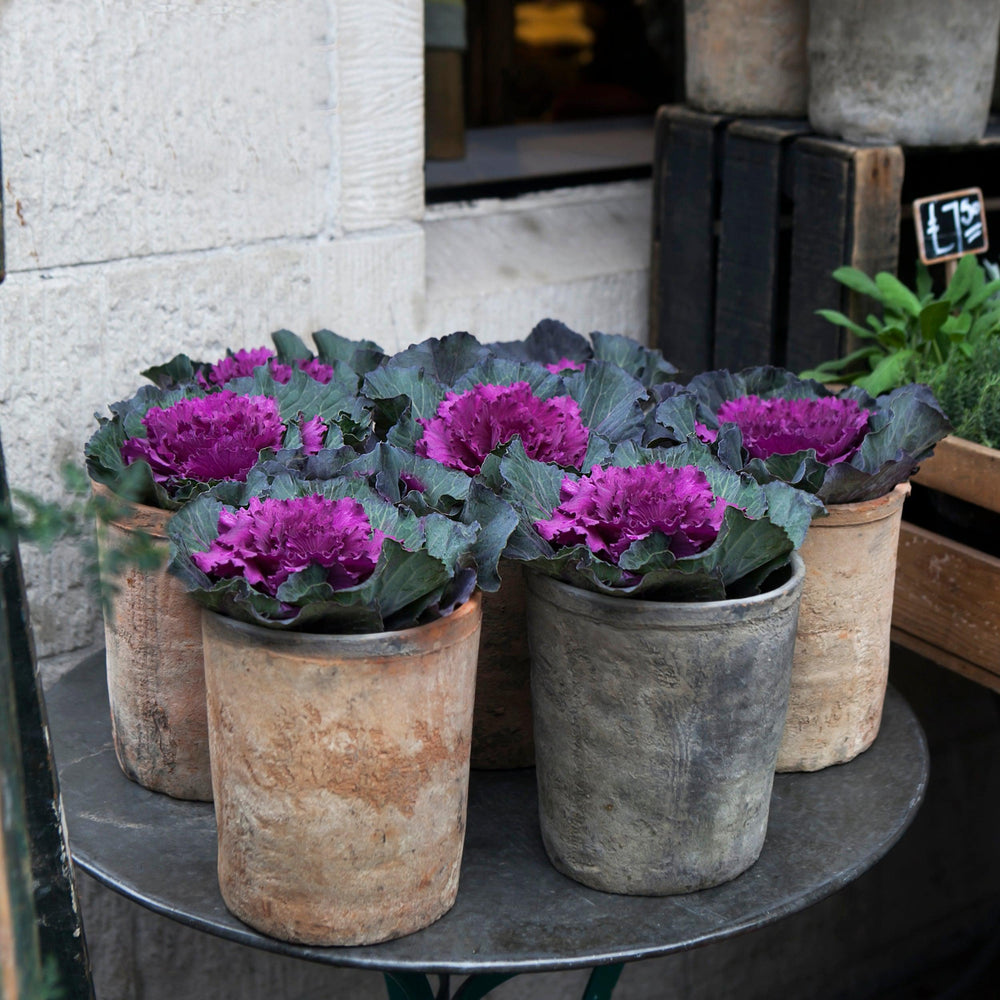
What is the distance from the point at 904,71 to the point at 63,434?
1426mm

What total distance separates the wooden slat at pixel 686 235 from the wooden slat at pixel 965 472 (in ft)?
1.81

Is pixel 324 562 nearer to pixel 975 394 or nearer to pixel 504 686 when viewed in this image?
pixel 504 686

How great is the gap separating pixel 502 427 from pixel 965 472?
0.78 metres

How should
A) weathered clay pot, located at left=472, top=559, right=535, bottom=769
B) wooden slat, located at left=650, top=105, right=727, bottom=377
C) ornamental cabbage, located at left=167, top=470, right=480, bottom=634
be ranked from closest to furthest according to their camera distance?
ornamental cabbage, located at left=167, top=470, right=480, bottom=634 → weathered clay pot, located at left=472, top=559, right=535, bottom=769 → wooden slat, located at left=650, top=105, right=727, bottom=377

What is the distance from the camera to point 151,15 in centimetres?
176

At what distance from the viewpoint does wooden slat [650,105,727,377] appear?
2.28 m

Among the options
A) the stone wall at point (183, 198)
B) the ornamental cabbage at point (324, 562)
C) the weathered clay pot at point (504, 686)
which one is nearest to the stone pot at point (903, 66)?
the stone wall at point (183, 198)

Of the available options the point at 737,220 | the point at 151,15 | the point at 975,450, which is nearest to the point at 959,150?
the point at 737,220

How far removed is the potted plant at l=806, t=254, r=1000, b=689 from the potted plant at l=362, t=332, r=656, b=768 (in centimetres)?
52

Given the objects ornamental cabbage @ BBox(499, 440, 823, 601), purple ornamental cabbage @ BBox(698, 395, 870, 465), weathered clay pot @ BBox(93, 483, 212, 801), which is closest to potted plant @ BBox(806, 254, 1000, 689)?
purple ornamental cabbage @ BBox(698, 395, 870, 465)

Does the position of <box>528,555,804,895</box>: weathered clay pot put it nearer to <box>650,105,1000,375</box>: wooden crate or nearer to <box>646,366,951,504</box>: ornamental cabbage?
<box>646,366,951,504</box>: ornamental cabbage

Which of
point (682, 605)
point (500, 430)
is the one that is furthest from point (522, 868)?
point (500, 430)

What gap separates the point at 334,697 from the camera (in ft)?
3.53

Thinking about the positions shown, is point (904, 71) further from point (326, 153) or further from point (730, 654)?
point (730, 654)
